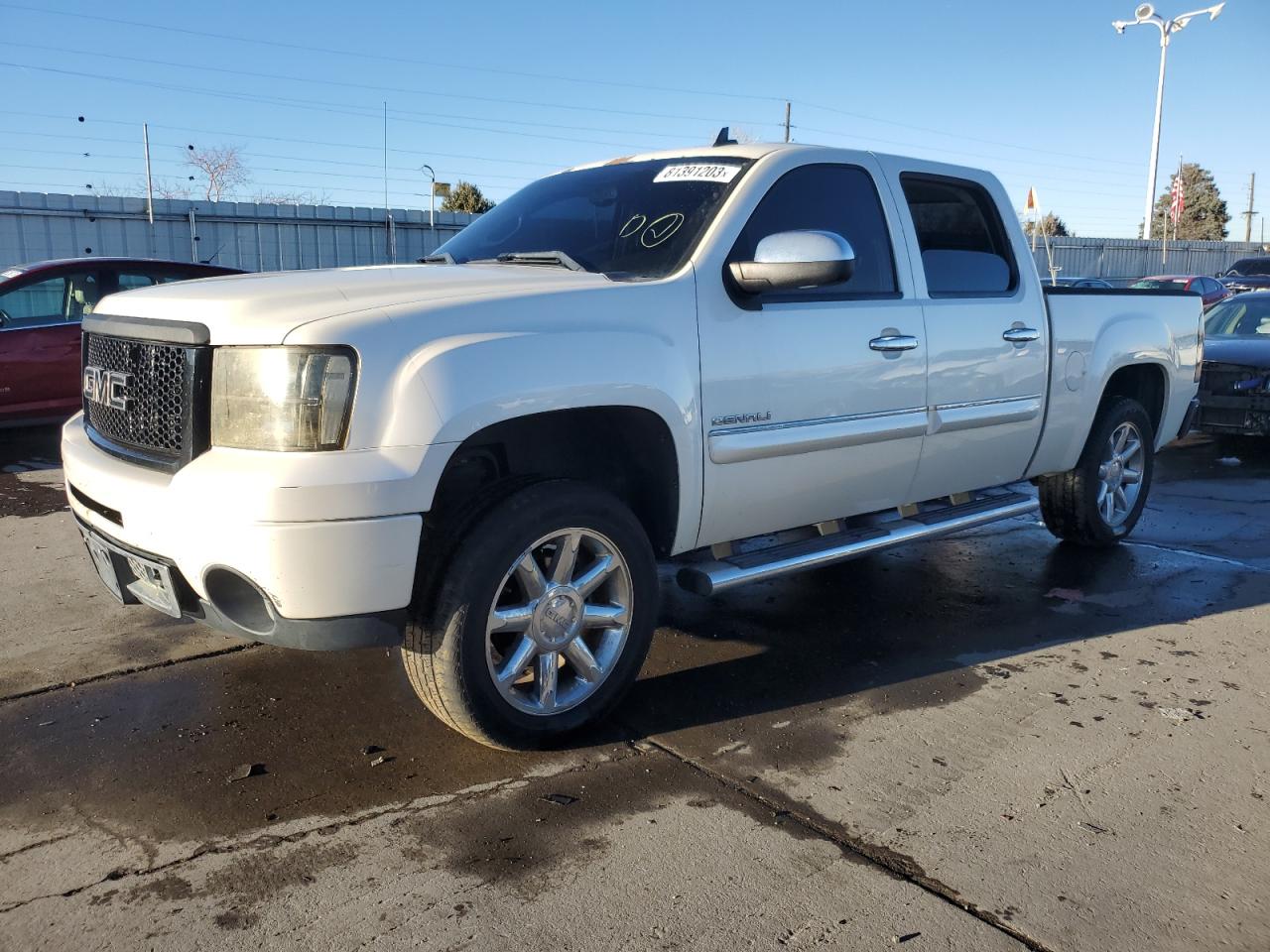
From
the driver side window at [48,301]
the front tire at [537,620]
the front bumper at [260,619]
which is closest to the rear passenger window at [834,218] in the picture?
the front tire at [537,620]

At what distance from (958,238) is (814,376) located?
5.02ft

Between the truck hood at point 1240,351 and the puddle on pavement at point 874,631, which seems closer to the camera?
the puddle on pavement at point 874,631

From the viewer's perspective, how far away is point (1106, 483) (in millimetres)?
5930

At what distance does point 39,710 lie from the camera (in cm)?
371

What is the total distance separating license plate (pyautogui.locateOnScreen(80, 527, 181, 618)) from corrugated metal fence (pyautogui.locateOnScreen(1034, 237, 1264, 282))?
32.3m

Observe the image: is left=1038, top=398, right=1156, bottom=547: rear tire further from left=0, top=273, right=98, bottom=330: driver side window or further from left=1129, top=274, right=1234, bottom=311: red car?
left=1129, top=274, right=1234, bottom=311: red car

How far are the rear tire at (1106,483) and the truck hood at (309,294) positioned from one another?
339cm

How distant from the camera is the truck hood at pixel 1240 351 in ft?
30.6

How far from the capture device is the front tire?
10.2 feet

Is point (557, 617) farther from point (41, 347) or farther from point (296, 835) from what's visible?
point (41, 347)

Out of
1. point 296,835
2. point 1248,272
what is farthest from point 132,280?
point 1248,272

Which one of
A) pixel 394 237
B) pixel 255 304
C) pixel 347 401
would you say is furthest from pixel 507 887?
pixel 394 237

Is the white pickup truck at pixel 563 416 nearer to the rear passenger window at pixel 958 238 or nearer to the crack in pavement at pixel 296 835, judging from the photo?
the rear passenger window at pixel 958 238

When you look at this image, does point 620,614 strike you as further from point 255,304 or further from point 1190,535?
point 1190,535
